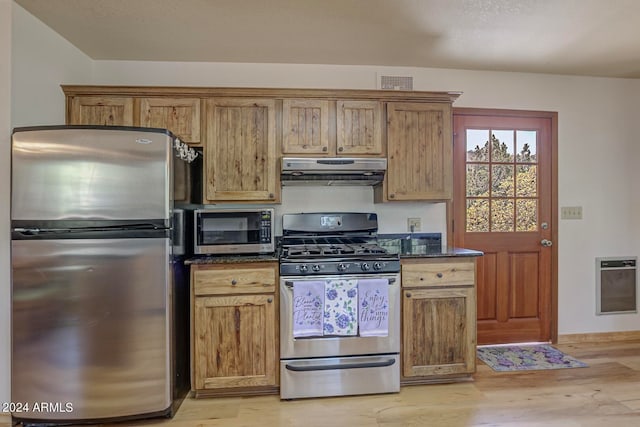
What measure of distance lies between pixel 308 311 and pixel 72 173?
1601 mm

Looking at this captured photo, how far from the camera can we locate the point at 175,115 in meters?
2.49

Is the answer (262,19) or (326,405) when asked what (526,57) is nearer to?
(262,19)

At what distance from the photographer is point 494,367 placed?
264cm

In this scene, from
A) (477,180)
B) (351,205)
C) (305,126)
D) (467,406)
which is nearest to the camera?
(467,406)

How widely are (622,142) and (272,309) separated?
3600mm

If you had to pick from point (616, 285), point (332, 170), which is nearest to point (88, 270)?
point (332, 170)

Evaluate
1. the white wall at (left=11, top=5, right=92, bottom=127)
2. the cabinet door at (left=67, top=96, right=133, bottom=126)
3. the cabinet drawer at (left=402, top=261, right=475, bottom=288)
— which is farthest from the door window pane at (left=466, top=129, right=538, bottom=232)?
the white wall at (left=11, top=5, right=92, bottom=127)

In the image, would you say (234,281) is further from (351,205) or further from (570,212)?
(570,212)

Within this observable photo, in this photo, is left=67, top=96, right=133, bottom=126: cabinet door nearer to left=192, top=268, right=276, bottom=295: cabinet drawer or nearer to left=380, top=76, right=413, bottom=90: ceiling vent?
left=192, top=268, right=276, bottom=295: cabinet drawer

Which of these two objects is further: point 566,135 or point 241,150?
point 566,135

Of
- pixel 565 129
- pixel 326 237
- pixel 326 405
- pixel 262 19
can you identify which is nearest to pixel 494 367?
pixel 326 405

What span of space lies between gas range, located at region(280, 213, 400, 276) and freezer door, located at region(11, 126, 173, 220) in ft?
3.50

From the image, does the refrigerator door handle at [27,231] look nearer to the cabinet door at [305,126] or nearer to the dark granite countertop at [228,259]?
the dark granite countertop at [228,259]

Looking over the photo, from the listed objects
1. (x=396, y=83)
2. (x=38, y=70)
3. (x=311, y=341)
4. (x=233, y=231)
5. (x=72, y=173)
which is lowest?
(x=311, y=341)
